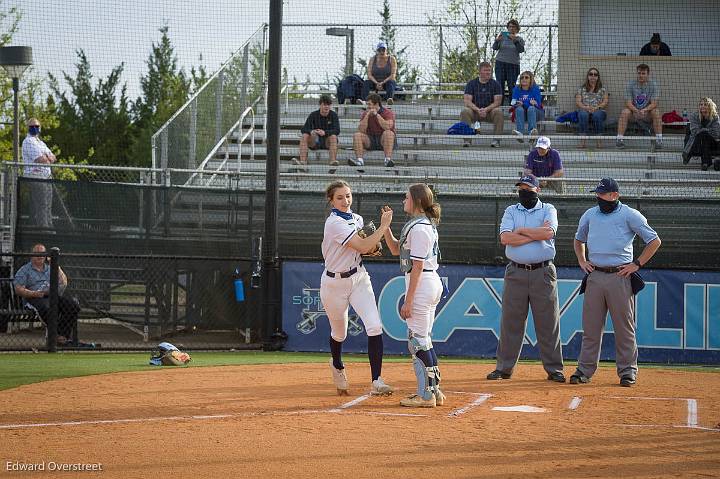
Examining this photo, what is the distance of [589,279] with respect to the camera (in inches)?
423

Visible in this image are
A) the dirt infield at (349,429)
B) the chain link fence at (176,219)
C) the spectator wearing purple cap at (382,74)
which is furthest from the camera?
the spectator wearing purple cap at (382,74)

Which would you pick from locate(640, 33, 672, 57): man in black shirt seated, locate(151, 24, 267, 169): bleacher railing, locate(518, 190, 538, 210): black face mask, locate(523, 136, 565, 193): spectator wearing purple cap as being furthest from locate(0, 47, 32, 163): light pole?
locate(640, 33, 672, 57): man in black shirt seated

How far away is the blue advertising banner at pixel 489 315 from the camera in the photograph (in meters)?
13.9

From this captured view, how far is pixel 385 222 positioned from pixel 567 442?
258 cm

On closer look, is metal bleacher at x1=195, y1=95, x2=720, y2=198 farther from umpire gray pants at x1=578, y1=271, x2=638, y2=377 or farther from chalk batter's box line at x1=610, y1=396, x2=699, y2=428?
chalk batter's box line at x1=610, y1=396, x2=699, y2=428

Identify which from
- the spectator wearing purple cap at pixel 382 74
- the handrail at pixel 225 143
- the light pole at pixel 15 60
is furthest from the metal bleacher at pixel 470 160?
the light pole at pixel 15 60

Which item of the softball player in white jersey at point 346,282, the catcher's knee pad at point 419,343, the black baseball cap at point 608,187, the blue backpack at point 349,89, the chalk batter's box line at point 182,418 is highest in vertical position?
the blue backpack at point 349,89

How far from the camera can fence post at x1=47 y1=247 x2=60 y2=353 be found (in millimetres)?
13500

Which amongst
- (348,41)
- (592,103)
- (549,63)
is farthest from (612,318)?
(348,41)

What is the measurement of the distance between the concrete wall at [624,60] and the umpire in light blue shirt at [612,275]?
388 inches

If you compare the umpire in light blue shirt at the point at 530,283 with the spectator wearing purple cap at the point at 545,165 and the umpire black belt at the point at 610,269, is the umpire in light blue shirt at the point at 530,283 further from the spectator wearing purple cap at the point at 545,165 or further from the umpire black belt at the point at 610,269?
the spectator wearing purple cap at the point at 545,165

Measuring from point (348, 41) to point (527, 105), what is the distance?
427 cm

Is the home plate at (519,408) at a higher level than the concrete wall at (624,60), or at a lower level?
lower

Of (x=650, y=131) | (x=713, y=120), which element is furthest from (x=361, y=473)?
(x=650, y=131)
